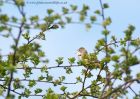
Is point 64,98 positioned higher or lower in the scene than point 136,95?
higher

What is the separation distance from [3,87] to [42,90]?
0.72 metres

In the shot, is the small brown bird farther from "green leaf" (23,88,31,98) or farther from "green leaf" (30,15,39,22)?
"green leaf" (30,15,39,22)

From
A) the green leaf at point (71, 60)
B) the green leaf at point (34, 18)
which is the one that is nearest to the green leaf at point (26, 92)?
the green leaf at point (71, 60)

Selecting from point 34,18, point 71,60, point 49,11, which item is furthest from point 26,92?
point 34,18

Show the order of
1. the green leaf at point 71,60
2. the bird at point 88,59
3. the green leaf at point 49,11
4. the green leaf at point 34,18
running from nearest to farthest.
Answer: the green leaf at point 34,18, the green leaf at point 49,11, the bird at point 88,59, the green leaf at point 71,60

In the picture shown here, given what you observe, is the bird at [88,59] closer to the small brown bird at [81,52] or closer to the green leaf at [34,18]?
the small brown bird at [81,52]

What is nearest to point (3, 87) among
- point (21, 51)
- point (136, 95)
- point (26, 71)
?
point (26, 71)

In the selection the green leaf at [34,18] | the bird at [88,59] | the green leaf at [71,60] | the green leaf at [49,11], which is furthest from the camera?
the green leaf at [71,60]

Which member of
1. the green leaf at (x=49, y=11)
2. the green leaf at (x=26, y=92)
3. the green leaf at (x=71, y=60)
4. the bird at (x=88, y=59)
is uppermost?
the green leaf at (x=71, y=60)

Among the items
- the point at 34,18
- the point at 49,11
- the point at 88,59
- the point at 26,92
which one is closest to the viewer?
the point at 34,18

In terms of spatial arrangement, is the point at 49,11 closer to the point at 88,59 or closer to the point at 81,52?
the point at 88,59

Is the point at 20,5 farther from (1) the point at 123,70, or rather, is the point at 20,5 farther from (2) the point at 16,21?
(1) the point at 123,70

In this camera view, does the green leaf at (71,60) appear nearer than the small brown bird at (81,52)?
No

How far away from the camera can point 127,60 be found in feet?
15.6
